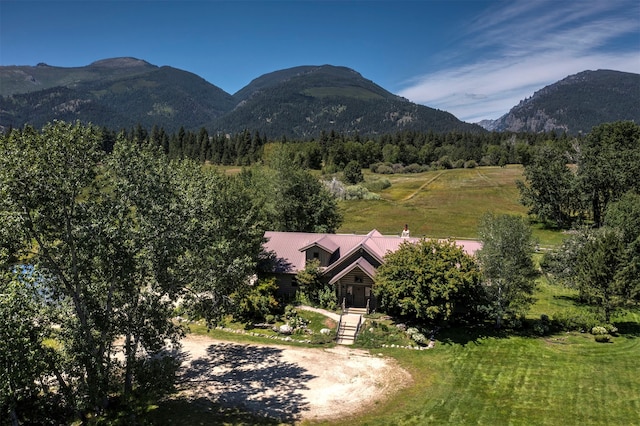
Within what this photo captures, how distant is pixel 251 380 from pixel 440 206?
7916 centimetres

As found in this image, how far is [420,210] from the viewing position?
309 feet

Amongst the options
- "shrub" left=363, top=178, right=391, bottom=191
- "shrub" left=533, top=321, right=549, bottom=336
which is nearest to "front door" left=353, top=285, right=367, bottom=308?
"shrub" left=533, top=321, right=549, bottom=336

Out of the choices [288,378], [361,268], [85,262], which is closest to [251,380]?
[288,378]

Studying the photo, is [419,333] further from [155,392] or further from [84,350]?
[84,350]

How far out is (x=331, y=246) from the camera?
1649 inches

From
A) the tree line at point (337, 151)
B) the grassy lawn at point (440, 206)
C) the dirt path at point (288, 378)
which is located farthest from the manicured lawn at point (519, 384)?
the tree line at point (337, 151)

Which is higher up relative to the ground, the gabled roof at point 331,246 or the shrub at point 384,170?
the shrub at point 384,170

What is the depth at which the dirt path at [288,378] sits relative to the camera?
2409cm

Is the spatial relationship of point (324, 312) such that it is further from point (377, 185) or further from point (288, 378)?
point (377, 185)

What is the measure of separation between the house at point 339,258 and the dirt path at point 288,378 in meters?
7.62

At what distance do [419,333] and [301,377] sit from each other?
438 inches

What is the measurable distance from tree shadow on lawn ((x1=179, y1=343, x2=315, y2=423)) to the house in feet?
32.7

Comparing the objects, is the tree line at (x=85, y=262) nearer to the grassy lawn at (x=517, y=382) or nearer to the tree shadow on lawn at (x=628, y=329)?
the grassy lawn at (x=517, y=382)

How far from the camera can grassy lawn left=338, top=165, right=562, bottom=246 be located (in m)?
78.4
